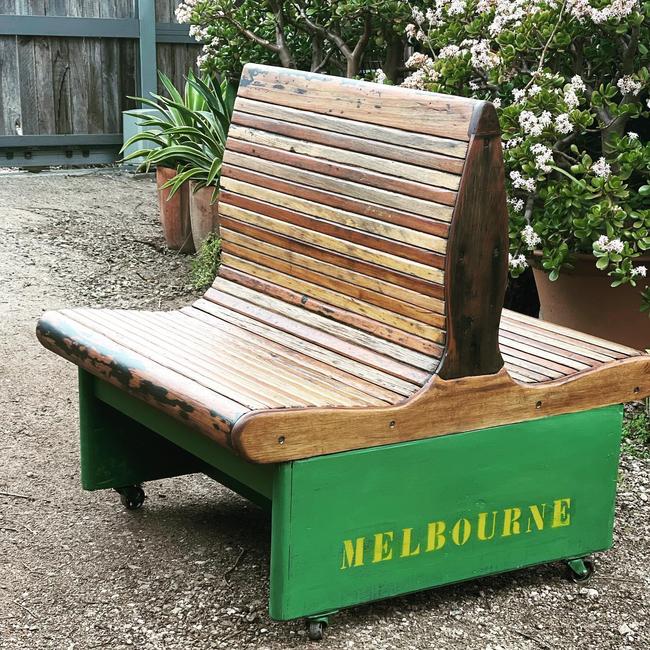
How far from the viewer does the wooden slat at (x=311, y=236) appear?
100.0 inches

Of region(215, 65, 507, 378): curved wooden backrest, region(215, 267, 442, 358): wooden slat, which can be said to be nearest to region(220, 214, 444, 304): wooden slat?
region(215, 65, 507, 378): curved wooden backrest

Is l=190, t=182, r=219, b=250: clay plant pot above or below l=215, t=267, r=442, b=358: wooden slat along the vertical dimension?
below

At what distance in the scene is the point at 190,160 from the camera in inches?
249

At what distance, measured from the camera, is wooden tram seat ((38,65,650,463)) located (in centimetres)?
242

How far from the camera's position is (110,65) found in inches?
353

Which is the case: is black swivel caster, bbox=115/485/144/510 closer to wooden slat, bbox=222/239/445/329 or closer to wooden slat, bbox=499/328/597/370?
wooden slat, bbox=222/239/445/329

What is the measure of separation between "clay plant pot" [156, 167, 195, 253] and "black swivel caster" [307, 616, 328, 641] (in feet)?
14.0

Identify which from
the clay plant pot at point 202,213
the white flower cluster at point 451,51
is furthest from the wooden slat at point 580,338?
the clay plant pot at point 202,213

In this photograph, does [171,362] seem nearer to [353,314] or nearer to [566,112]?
[353,314]

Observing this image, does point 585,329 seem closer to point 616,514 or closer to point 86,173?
point 616,514

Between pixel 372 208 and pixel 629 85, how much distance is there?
1957 mm

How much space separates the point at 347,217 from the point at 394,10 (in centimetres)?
297

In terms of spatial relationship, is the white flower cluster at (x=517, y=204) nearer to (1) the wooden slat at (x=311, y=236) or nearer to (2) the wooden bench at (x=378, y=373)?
(2) the wooden bench at (x=378, y=373)

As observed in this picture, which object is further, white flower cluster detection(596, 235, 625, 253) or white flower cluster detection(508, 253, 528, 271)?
white flower cluster detection(508, 253, 528, 271)
